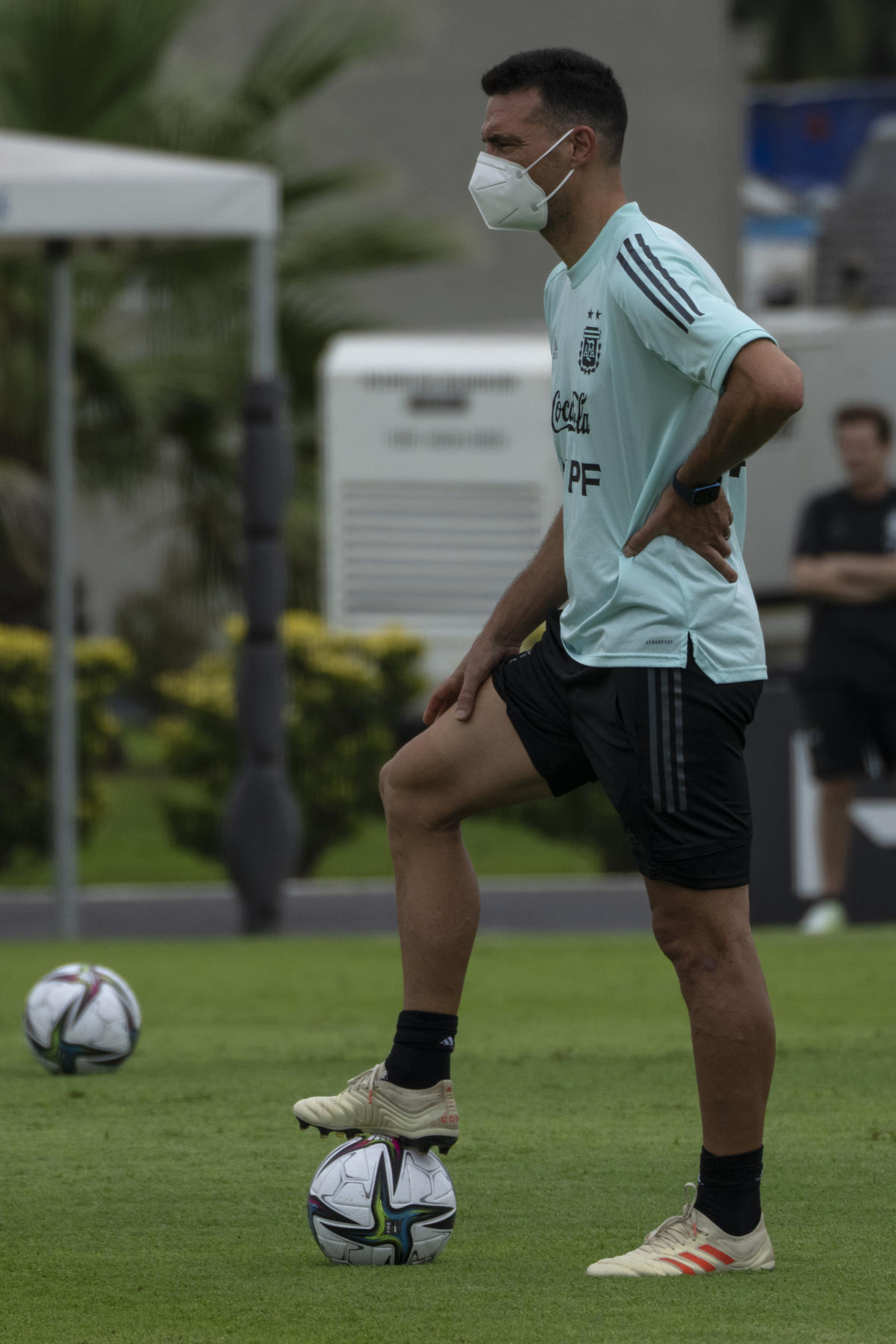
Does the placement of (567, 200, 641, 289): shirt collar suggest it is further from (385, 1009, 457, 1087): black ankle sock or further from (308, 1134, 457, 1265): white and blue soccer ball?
(308, 1134, 457, 1265): white and blue soccer ball

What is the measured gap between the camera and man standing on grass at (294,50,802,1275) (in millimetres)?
3541

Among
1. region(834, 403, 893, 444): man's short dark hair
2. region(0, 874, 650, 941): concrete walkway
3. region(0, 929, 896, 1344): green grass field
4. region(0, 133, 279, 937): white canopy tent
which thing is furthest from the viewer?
region(0, 874, 650, 941): concrete walkway

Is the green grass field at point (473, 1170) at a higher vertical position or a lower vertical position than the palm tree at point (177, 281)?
lower

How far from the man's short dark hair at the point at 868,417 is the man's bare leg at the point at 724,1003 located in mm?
Result: 6335

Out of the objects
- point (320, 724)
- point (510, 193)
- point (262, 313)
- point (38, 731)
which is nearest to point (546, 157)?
point (510, 193)

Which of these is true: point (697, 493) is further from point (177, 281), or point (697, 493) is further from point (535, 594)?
point (177, 281)

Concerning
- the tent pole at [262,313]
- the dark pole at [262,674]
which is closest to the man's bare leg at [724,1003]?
the dark pole at [262,674]

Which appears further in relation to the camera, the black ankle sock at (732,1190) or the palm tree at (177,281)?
the palm tree at (177,281)

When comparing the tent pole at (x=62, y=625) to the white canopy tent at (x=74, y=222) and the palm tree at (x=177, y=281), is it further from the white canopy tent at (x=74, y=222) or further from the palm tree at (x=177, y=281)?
the palm tree at (x=177, y=281)

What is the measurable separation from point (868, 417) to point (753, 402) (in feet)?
21.0

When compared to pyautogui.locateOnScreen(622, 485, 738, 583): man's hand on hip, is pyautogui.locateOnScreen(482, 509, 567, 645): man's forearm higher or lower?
lower

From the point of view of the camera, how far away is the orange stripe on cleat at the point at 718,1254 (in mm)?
3621

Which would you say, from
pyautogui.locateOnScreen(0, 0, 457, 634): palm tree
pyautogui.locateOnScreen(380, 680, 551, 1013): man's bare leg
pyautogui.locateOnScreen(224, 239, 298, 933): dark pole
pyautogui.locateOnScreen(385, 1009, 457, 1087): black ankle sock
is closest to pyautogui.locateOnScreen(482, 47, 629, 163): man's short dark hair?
pyautogui.locateOnScreen(380, 680, 551, 1013): man's bare leg

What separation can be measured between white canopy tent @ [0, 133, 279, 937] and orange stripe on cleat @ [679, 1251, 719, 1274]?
6495 millimetres
